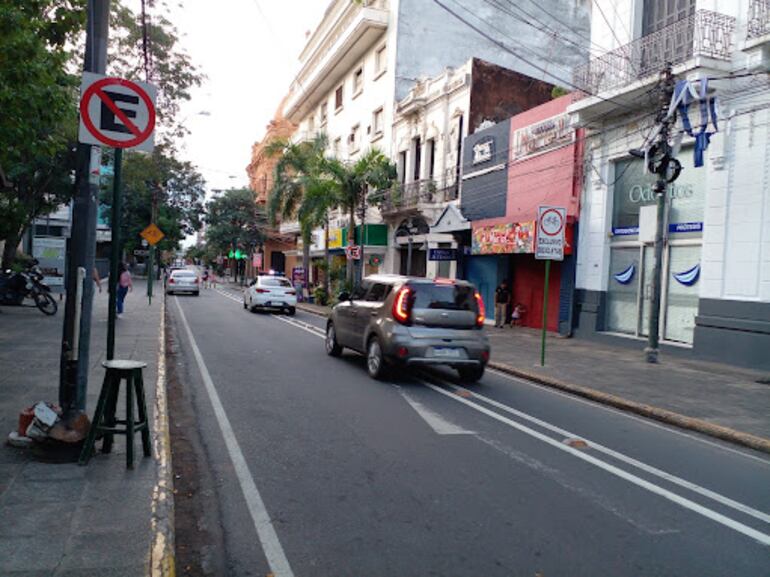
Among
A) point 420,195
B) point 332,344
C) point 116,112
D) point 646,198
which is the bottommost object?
point 332,344

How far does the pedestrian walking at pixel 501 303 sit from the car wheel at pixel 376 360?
11390 mm

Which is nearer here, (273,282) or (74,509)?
(74,509)

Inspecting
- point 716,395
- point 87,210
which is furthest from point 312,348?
point 87,210

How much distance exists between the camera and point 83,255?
568cm

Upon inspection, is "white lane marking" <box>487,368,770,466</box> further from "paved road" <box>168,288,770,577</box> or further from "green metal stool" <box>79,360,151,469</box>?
"green metal stool" <box>79,360,151,469</box>

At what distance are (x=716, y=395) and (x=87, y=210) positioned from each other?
9.27 m

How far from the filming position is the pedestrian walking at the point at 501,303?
2167 cm

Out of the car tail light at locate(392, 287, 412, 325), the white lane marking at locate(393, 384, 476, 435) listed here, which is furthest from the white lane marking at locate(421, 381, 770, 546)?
the car tail light at locate(392, 287, 412, 325)

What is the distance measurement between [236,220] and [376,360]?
53.9 metres

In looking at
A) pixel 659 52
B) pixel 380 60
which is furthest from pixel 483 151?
pixel 380 60

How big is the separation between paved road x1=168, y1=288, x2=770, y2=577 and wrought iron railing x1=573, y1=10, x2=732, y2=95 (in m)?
9.02

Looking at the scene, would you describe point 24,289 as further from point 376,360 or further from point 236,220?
point 236,220

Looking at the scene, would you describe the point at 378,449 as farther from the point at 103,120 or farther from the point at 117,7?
the point at 117,7

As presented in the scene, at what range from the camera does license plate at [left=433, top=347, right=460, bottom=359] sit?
1017cm
